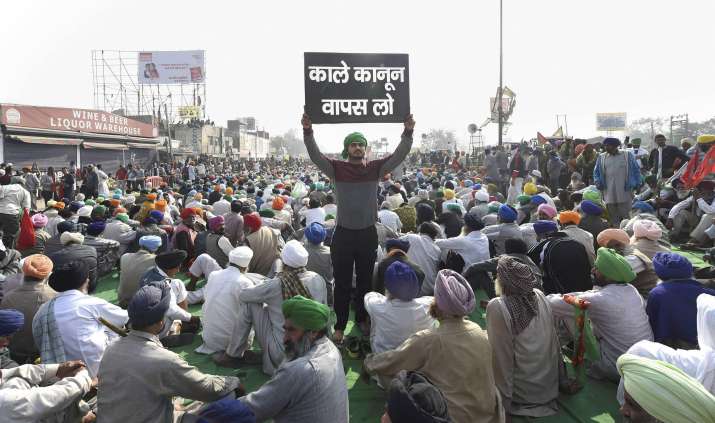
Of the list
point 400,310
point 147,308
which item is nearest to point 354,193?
point 400,310

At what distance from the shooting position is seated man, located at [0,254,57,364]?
11.4ft

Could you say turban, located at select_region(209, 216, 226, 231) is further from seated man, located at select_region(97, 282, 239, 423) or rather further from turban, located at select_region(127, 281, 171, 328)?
seated man, located at select_region(97, 282, 239, 423)

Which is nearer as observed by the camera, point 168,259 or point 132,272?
point 168,259

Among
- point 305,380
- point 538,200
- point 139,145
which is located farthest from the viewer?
point 139,145

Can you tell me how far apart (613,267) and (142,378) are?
303 cm

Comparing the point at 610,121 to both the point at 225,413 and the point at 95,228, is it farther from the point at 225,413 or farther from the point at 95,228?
the point at 225,413

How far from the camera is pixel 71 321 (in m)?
3.08

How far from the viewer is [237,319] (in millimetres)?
4043

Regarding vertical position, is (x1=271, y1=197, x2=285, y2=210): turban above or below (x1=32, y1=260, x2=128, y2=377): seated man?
above

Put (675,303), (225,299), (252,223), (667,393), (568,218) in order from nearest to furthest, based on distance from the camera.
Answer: (667,393) → (675,303) → (225,299) → (568,218) → (252,223)

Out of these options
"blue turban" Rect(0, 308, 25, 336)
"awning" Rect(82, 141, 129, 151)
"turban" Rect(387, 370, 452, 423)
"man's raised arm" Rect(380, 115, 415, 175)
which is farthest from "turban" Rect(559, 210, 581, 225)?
"awning" Rect(82, 141, 129, 151)

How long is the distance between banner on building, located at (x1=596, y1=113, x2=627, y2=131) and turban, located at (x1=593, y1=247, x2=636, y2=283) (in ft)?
280

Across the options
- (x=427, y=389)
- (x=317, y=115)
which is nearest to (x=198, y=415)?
(x=427, y=389)

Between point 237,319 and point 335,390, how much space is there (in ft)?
6.55
